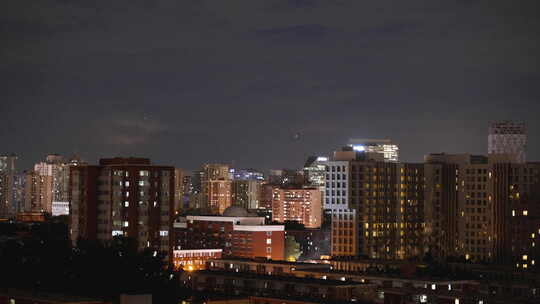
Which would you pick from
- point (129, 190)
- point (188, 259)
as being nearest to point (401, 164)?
point (188, 259)

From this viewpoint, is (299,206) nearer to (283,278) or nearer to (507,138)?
(507,138)

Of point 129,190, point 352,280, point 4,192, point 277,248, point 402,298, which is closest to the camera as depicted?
point 402,298

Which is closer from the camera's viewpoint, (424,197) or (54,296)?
(54,296)

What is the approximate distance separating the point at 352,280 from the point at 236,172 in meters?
69.5

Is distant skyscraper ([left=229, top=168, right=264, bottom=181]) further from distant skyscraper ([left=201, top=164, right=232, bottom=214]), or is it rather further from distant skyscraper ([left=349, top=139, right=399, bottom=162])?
distant skyscraper ([left=349, top=139, right=399, bottom=162])

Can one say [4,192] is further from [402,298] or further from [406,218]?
[402,298]

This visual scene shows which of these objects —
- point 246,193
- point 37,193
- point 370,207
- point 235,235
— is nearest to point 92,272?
point 235,235

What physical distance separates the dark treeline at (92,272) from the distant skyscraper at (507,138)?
39.1 m

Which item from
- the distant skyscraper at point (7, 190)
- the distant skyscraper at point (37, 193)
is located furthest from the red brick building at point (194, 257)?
the distant skyscraper at point (37, 193)

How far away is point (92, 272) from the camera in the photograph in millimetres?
24203

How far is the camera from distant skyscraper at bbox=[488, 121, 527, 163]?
61.2 m

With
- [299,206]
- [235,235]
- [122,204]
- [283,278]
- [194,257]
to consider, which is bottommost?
[194,257]

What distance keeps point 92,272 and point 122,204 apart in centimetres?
1217

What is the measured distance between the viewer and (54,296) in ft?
68.0
